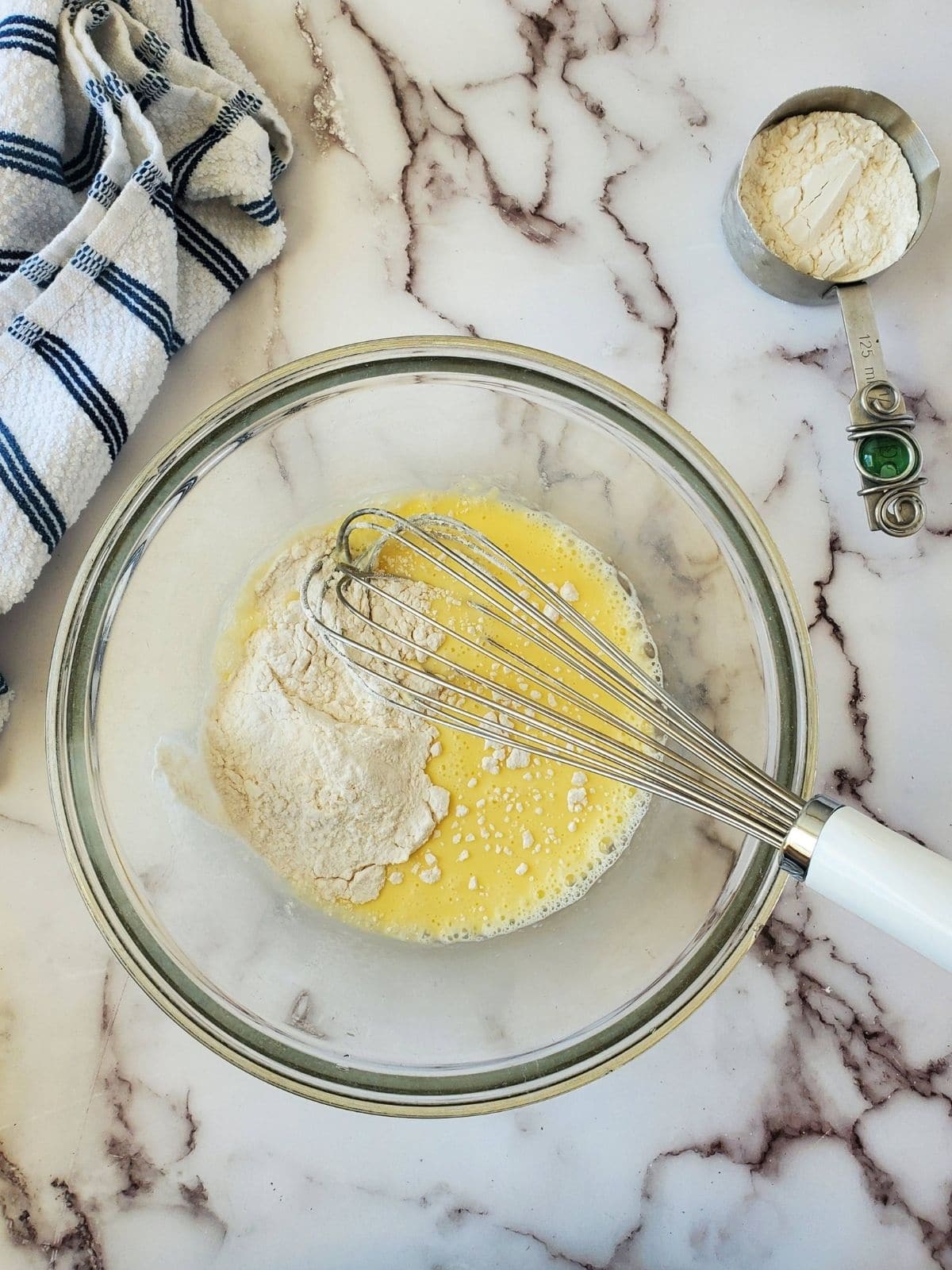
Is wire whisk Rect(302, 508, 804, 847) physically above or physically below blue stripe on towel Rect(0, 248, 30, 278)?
below

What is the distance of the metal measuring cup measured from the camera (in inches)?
34.2

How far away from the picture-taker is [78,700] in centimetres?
79

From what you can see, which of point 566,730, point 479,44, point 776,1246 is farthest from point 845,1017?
point 479,44

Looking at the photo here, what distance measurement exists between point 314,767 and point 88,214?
48 cm

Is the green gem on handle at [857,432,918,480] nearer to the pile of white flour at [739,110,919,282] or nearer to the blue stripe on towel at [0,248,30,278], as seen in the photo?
the pile of white flour at [739,110,919,282]

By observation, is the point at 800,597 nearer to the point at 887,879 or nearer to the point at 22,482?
the point at 887,879

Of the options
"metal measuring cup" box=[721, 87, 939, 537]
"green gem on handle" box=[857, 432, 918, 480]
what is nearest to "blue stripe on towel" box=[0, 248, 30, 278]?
"metal measuring cup" box=[721, 87, 939, 537]

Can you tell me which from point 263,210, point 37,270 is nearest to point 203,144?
point 263,210

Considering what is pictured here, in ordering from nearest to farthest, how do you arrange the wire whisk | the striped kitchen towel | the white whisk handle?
the white whisk handle, the wire whisk, the striped kitchen towel

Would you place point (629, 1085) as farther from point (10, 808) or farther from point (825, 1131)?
point (10, 808)

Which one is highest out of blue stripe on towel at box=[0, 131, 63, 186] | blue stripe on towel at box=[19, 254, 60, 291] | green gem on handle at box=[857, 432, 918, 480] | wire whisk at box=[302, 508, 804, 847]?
green gem on handle at box=[857, 432, 918, 480]

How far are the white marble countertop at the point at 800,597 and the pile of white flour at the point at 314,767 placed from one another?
19 cm

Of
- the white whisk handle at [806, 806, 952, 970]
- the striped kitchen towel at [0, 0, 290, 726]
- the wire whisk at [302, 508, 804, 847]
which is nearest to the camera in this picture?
the white whisk handle at [806, 806, 952, 970]

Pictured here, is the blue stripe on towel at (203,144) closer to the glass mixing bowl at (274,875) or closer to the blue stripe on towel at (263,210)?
the blue stripe on towel at (263,210)
